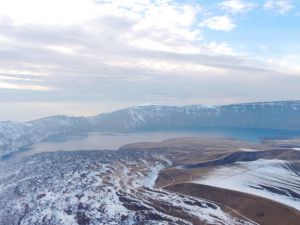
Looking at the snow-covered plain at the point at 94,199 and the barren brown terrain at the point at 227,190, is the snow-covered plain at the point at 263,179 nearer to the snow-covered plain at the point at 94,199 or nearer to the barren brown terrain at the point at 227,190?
the barren brown terrain at the point at 227,190

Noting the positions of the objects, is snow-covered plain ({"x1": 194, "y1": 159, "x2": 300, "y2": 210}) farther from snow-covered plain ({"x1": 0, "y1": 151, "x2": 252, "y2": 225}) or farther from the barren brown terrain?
snow-covered plain ({"x1": 0, "y1": 151, "x2": 252, "y2": 225})

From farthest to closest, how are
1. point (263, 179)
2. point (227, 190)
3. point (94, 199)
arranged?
point (263, 179)
point (227, 190)
point (94, 199)

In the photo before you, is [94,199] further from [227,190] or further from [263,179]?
[263,179]

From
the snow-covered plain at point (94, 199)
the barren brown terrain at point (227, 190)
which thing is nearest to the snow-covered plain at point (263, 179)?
the barren brown terrain at point (227, 190)

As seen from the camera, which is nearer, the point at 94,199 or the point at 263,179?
the point at 94,199

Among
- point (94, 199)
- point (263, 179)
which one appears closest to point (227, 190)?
point (263, 179)

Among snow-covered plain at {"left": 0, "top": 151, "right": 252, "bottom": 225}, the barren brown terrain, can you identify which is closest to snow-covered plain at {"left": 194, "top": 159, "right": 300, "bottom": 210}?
the barren brown terrain

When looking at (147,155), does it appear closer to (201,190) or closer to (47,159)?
(47,159)

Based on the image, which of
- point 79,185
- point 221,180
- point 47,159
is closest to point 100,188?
point 79,185
